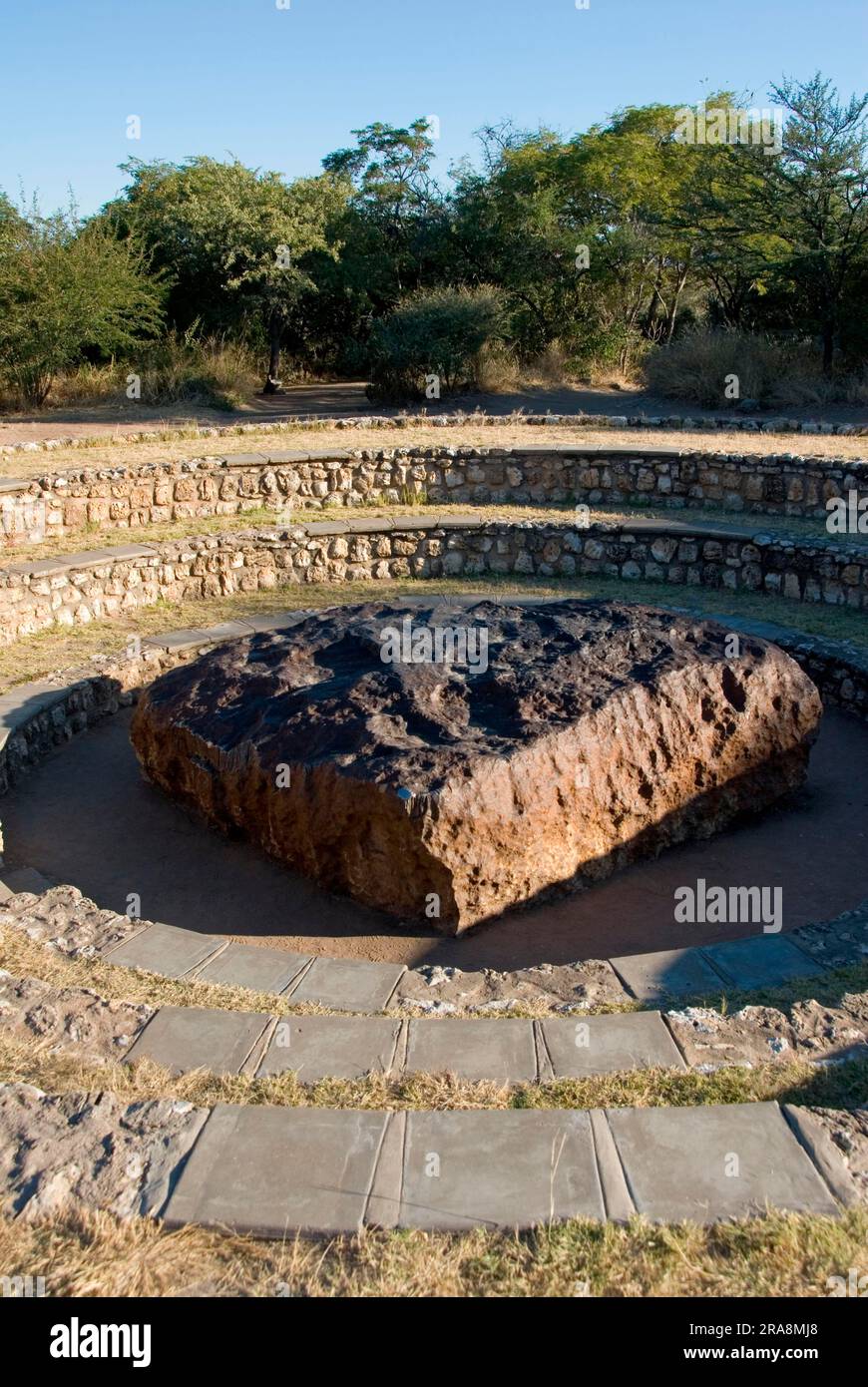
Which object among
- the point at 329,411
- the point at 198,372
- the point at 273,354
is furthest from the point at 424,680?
the point at 273,354

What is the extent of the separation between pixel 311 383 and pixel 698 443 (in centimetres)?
1100

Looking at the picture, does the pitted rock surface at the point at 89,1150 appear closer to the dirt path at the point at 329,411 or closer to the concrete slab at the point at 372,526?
the concrete slab at the point at 372,526

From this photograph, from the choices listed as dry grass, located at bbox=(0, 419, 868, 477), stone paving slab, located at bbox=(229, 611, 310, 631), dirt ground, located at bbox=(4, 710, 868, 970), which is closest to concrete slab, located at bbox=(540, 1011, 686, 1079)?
dirt ground, located at bbox=(4, 710, 868, 970)

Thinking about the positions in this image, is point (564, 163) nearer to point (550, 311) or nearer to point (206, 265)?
point (550, 311)

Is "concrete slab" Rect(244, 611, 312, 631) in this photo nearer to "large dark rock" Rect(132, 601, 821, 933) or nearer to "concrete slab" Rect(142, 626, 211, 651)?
"concrete slab" Rect(142, 626, 211, 651)

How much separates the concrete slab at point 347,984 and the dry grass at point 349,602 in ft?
12.2

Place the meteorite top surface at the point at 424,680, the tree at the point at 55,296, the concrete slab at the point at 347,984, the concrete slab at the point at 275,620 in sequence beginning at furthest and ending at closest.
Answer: the tree at the point at 55,296 < the concrete slab at the point at 275,620 < the meteorite top surface at the point at 424,680 < the concrete slab at the point at 347,984

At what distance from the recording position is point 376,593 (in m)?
9.07

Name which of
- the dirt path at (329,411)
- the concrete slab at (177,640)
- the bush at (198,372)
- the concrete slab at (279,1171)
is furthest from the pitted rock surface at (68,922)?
the bush at (198,372)

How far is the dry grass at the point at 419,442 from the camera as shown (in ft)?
39.9

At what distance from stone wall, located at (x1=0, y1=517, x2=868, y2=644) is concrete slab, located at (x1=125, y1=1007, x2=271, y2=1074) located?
516cm

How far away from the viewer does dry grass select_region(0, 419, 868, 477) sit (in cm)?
1216

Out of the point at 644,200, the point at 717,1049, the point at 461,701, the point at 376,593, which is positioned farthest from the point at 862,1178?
the point at 644,200

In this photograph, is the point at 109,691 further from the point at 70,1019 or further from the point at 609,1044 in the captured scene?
the point at 609,1044
